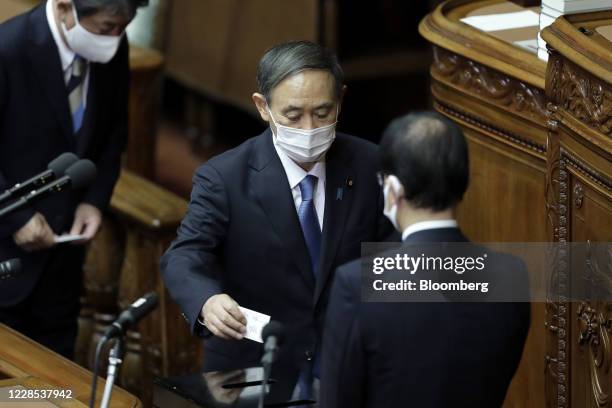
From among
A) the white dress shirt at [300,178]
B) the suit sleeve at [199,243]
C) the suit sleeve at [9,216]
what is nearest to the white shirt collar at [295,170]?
the white dress shirt at [300,178]

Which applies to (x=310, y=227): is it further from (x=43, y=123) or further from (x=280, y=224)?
(x=43, y=123)

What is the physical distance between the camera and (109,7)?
13.9 ft

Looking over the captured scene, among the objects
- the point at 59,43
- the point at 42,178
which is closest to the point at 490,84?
the point at 59,43

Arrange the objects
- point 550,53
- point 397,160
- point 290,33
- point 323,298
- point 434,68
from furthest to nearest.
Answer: point 290,33 → point 434,68 → point 550,53 → point 323,298 → point 397,160

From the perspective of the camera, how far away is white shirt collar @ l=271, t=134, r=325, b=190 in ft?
11.7

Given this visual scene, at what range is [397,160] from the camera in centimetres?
277

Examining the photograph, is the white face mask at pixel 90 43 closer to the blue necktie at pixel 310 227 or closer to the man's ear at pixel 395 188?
the blue necktie at pixel 310 227

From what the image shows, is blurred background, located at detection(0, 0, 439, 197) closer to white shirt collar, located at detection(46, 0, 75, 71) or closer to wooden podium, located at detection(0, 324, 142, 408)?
white shirt collar, located at detection(46, 0, 75, 71)

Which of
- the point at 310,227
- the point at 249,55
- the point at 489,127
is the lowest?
the point at 249,55

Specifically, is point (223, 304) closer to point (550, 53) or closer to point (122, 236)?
point (550, 53)

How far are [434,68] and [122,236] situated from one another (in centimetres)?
157

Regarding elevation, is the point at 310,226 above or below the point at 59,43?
below

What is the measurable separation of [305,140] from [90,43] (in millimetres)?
1154

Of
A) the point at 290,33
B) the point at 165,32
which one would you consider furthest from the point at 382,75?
the point at 165,32
